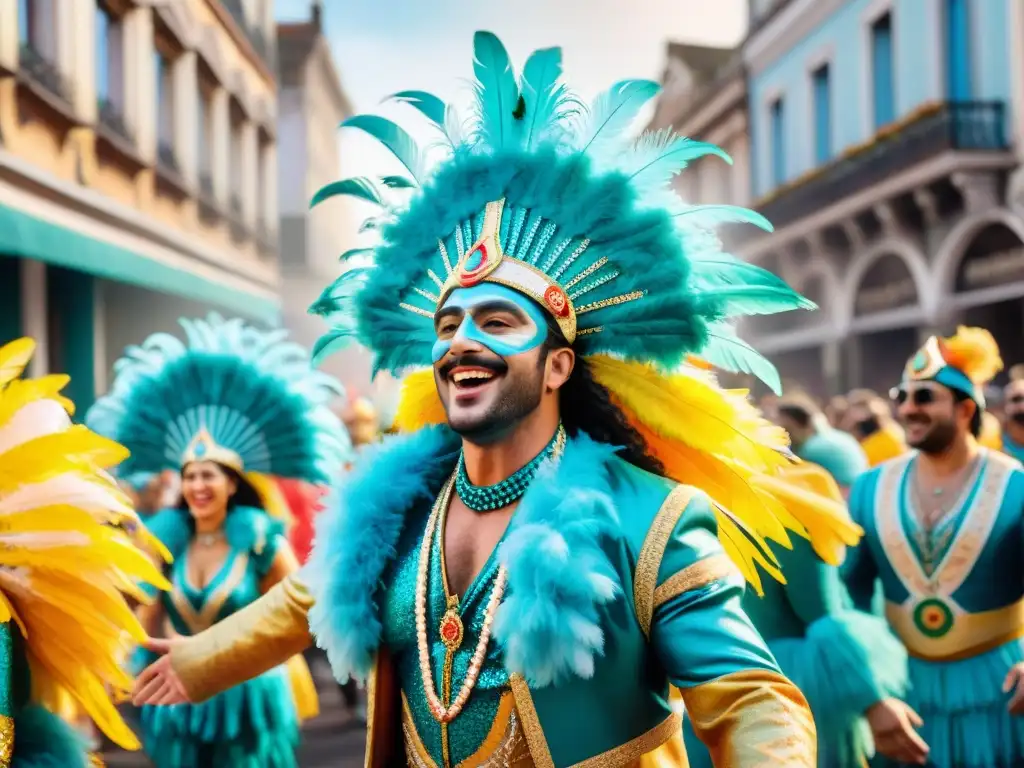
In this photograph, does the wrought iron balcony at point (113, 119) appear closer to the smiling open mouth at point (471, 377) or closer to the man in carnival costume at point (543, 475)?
the man in carnival costume at point (543, 475)

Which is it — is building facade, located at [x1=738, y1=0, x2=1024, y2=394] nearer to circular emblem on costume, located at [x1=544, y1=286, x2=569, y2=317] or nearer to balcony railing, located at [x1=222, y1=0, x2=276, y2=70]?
balcony railing, located at [x1=222, y1=0, x2=276, y2=70]

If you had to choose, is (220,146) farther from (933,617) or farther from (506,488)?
(506,488)

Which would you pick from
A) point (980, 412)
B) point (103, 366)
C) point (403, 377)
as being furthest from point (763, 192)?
point (403, 377)

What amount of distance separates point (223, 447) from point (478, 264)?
9.38ft

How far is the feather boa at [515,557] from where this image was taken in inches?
76.0

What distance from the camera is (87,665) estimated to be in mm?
2496

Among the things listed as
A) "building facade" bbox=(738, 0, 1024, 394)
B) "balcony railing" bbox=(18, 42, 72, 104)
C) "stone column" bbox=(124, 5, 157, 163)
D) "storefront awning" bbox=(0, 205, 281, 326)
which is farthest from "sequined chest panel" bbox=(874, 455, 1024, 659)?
"building facade" bbox=(738, 0, 1024, 394)

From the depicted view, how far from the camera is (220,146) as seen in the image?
50.3 feet

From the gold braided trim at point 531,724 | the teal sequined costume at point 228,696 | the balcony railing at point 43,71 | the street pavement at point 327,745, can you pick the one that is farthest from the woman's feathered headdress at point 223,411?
the balcony railing at point 43,71

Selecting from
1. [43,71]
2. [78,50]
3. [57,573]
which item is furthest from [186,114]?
[57,573]

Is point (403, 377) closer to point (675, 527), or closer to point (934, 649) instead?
point (675, 527)

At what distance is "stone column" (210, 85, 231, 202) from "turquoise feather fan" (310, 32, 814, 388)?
43.1ft

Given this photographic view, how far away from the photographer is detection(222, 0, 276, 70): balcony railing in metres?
15.5

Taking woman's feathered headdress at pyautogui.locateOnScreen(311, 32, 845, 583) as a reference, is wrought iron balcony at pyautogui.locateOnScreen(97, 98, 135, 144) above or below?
above
